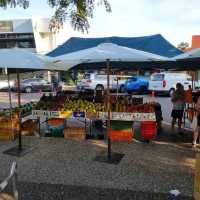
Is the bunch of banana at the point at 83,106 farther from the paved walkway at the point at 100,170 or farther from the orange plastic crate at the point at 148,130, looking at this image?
the orange plastic crate at the point at 148,130

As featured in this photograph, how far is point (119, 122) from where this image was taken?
25.9ft

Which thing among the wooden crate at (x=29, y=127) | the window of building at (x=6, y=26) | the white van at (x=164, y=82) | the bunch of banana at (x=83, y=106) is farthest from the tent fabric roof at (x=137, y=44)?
the window of building at (x=6, y=26)

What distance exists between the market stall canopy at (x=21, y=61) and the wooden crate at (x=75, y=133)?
195 centimetres

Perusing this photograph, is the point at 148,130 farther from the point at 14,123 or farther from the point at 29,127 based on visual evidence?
the point at 14,123

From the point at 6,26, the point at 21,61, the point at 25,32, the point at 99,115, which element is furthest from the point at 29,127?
the point at 6,26

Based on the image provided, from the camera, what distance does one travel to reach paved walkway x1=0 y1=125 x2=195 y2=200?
15.6 ft

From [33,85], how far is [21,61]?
20.4 m

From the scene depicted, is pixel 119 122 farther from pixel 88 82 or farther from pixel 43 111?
pixel 88 82

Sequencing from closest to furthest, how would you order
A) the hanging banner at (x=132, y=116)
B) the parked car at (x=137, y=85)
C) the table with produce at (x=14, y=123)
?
the hanging banner at (x=132, y=116) < the table with produce at (x=14, y=123) < the parked car at (x=137, y=85)

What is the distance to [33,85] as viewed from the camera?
1053 inches

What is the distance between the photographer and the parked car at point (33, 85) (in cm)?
2647

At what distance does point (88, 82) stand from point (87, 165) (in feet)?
66.1

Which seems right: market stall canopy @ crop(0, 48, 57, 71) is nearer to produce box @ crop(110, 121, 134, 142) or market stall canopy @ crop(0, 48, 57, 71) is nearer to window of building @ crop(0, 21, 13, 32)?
produce box @ crop(110, 121, 134, 142)

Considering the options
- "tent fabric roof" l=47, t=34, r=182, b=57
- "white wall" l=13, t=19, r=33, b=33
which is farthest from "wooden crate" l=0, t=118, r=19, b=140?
"white wall" l=13, t=19, r=33, b=33
